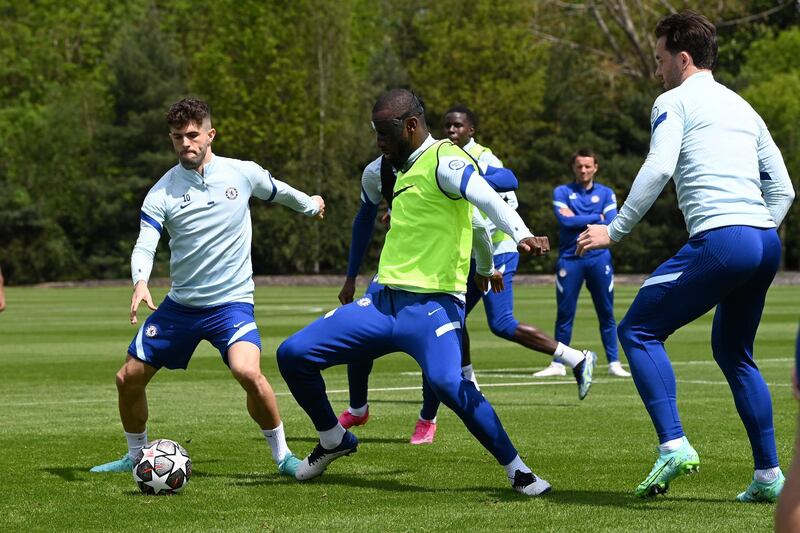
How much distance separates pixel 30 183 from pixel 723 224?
6125 cm

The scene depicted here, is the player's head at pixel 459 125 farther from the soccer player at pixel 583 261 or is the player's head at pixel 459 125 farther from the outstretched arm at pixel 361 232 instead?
the soccer player at pixel 583 261

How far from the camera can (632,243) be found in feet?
198

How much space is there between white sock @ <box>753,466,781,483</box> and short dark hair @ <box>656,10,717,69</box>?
205 centimetres

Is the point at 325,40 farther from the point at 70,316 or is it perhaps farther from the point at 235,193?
the point at 235,193

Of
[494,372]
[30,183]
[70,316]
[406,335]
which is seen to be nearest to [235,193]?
[406,335]

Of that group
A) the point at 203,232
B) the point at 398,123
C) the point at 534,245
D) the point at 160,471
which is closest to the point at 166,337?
the point at 203,232

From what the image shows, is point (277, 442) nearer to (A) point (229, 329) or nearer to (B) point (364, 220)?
(A) point (229, 329)

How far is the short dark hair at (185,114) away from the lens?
26.3ft

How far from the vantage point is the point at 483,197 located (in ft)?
22.9

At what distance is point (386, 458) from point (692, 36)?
3.42 meters

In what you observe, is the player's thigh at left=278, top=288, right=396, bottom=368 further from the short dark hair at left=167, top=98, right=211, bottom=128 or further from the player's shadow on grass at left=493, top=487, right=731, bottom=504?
the short dark hair at left=167, top=98, right=211, bottom=128


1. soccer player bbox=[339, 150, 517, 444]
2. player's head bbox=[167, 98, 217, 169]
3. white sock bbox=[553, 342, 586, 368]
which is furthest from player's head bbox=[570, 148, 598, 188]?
player's head bbox=[167, 98, 217, 169]

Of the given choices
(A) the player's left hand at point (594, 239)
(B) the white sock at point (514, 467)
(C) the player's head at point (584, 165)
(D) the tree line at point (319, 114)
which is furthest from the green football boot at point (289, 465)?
(D) the tree line at point (319, 114)

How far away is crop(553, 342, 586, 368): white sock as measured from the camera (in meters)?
11.1
